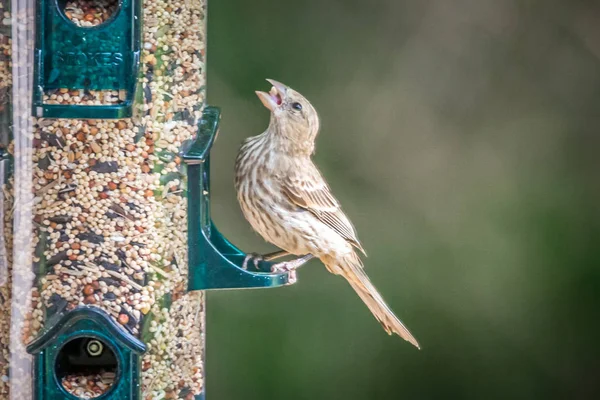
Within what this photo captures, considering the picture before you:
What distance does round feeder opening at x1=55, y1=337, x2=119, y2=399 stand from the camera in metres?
2.77

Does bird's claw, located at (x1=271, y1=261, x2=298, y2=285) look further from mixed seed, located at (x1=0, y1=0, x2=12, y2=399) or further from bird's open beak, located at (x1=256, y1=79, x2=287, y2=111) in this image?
mixed seed, located at (x1=0, y1=0, x2=12, y2=399)

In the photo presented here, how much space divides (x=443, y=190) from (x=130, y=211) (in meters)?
2.37

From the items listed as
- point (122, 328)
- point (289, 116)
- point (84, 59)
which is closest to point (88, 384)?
point (122, 328)

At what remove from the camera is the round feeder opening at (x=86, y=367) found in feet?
9.09

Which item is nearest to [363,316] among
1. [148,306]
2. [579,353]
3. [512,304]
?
[512,304]

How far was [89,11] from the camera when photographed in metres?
2.78

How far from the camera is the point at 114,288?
9.11 ft

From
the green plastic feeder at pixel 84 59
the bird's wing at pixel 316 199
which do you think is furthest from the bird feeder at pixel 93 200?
the bird's wing at pixel 316 199

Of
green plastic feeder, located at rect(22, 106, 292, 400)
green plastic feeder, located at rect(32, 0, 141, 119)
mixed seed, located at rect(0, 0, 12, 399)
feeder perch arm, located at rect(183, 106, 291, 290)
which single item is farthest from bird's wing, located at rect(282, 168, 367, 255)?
mixed seed, located at rect(0, 0, 12, 399)

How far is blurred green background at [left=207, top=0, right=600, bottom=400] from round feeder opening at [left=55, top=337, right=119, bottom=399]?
190 centimetres

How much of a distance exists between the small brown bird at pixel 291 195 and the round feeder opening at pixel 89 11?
76 centimetres

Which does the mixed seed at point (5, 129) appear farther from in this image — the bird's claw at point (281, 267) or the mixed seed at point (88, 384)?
the bird's claw at point (281, 267)

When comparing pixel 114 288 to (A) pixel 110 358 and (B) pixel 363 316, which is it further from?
(B) pixel 363 316

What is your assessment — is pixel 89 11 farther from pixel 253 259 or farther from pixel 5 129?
pixel 253 259
